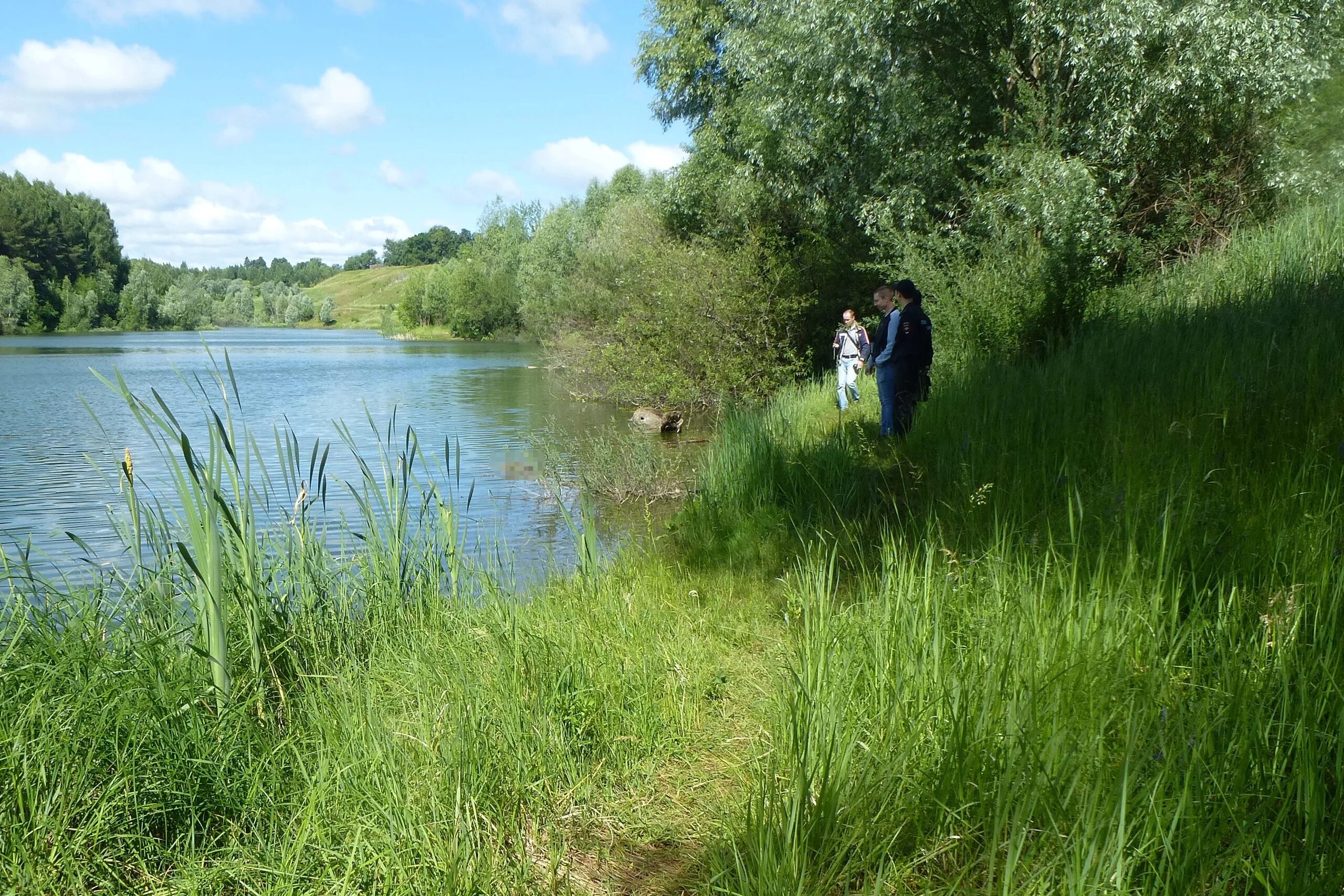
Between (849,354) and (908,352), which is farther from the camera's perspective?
(849,354)

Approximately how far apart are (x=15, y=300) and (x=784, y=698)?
9488cm

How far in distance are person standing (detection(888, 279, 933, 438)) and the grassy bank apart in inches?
161

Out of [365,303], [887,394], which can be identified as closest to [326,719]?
[887,394]

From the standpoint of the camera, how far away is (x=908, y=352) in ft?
32.2

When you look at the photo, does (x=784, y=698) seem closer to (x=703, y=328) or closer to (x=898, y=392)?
(x=898, y=392)

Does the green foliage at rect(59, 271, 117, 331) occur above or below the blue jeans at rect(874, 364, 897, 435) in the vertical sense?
above

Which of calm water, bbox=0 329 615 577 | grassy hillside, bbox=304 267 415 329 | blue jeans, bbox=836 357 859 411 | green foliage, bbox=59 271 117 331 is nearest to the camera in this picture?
calm water, bbox=0 329 615 577

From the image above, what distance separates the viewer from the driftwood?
21.2 metres

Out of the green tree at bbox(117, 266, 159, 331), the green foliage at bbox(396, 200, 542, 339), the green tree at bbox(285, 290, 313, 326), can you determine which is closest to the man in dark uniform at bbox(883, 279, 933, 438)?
the green foliage at bbox(396, 200, 542, 339)

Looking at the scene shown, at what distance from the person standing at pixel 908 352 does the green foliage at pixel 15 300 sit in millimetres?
89221

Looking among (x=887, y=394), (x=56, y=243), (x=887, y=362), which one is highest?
(x=56, y=243)

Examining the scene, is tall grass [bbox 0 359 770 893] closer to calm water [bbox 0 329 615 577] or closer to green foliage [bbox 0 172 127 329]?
calm water [bbox 0 329 615 577]

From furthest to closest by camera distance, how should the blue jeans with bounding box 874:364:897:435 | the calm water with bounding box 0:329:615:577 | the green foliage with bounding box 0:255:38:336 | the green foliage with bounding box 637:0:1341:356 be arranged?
1. the green foliage with bounding box 0:255:38:336
2. the green foliage with bounding box 637:0:1341:356
3. the calm water with bounding box 0:329:615:577
4. the blue jeans with bounding box 874:364:897:435

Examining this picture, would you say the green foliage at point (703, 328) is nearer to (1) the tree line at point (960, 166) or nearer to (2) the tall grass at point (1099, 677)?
(1) the tree line at point (960, 166)
